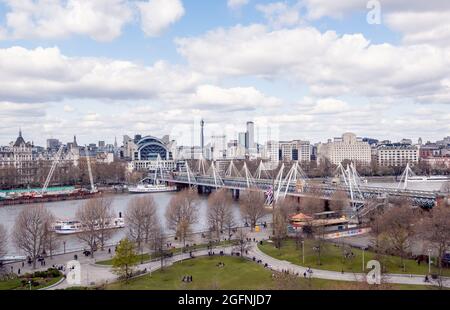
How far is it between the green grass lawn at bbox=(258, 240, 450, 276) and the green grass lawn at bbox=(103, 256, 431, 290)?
2.90ft

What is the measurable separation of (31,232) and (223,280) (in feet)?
14.2

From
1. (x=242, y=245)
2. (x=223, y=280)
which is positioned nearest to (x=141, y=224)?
(x=242, y=245)

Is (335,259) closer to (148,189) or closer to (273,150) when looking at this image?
(148,189)

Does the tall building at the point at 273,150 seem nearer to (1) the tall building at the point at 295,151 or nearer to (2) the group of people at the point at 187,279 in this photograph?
(1) the tall building at the point at 295,151

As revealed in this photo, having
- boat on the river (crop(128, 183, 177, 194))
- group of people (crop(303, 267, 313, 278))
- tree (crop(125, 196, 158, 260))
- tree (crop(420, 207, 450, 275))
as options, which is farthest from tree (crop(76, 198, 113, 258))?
boat on the river (crop(128, 183, 177, 194))

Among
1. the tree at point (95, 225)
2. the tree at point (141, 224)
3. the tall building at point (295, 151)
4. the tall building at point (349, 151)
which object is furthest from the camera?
the tall building at point (295, 151)

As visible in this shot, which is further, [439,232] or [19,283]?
[439,232]

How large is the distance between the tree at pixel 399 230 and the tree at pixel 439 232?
0.37 meters

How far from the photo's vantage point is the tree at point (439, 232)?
285 inches

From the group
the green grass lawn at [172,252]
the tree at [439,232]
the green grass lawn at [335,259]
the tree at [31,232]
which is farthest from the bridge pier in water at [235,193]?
the tree at [439,232]

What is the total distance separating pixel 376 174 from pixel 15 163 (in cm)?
2830

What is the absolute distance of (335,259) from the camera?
798cm
